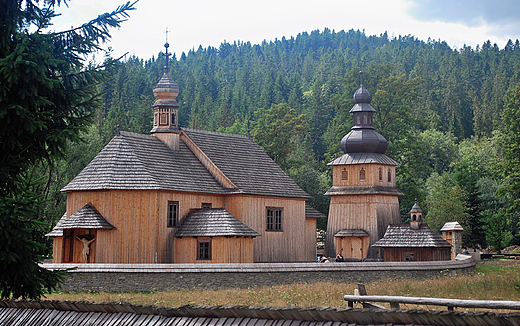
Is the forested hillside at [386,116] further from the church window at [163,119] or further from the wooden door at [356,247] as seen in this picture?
the wooden door at [356,247]

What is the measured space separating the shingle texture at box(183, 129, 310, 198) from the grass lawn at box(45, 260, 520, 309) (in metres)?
10.6

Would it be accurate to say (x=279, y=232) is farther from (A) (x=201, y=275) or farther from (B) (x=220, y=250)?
(A) (x=201, y=275)

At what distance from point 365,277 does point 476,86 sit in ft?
391

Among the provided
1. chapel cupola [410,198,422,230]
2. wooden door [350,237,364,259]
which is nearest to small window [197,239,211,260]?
chapel cupola [410,198,422,230]

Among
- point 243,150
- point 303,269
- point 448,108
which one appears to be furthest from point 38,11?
point 448,108

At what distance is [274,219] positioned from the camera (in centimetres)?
3875

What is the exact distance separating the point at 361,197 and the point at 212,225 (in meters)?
15.2

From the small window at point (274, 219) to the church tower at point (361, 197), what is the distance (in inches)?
277

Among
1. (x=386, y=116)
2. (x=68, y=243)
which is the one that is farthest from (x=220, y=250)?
(x=386, y=116)

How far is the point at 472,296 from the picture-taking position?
2397 centimetres

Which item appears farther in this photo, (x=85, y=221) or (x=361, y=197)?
(x=361, y=197)

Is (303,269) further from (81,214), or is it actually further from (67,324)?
(67,324)

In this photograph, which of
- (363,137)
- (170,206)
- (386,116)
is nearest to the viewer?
(170,206)

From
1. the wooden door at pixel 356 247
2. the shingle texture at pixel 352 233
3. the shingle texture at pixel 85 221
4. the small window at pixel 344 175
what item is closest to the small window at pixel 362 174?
the small window at pixel 344 175
